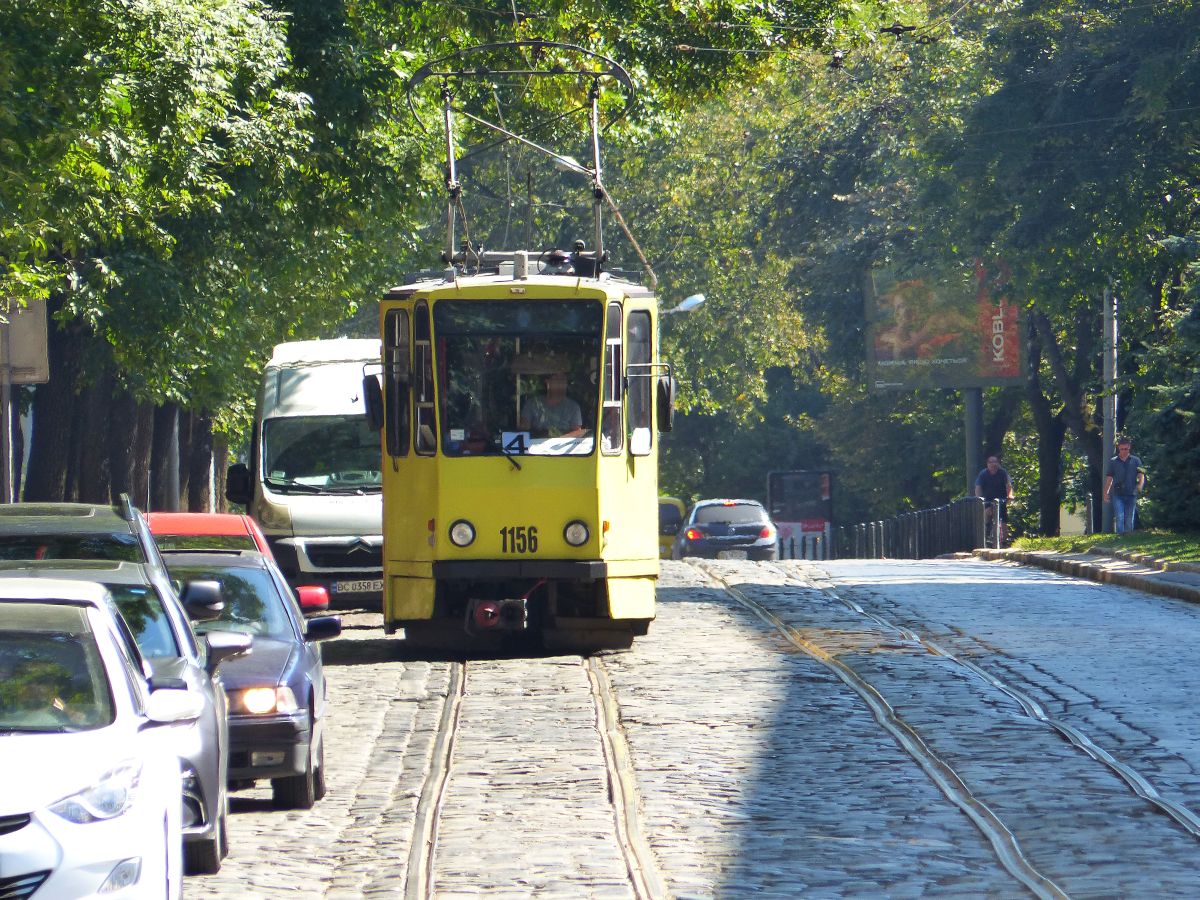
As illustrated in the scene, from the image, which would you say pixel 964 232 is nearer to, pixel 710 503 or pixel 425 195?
pixel 710 503

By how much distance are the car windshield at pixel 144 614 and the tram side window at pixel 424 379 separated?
7.64m

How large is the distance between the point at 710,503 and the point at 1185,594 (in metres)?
21.7

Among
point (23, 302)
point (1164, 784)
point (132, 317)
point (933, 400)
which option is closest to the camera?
point (1164, 784)

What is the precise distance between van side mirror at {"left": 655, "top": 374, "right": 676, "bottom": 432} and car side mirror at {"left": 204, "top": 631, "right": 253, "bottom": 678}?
8.39 metres

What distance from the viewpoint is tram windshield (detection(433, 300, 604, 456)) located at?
16828 millimetres

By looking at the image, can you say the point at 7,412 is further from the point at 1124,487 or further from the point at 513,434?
the point at 1124,487

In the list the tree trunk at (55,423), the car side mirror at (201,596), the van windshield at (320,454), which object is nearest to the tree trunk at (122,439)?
the tree trunk at (55,423)

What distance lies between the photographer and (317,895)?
8.38 m

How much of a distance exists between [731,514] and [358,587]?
22869mm

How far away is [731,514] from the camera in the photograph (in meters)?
43.8

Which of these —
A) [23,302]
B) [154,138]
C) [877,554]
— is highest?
[154,138]

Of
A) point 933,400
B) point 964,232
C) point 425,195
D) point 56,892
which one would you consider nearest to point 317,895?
point 56,892

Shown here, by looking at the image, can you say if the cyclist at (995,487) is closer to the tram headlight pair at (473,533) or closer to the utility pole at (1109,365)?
the utility pole at (1109,365)

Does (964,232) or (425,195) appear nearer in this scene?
(425,195)
